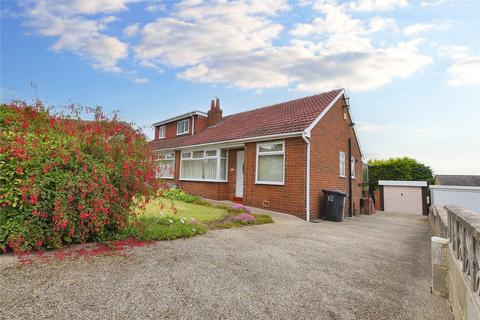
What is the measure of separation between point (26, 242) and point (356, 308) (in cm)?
455

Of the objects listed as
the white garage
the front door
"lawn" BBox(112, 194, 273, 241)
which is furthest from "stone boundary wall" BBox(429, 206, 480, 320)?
the white garage

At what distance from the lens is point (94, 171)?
12.6 feet

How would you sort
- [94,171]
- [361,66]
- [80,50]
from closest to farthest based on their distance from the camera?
[94,171] < [80,50] < [361,66]

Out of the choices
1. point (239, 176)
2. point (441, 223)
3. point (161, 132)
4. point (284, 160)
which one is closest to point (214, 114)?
point (161, 132)

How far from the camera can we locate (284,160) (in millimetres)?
9648

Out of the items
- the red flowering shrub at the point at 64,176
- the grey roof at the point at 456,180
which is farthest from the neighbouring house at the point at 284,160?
the grey roof at the point at 456,180

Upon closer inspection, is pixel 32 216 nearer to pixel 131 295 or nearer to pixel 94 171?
pixel 94 171

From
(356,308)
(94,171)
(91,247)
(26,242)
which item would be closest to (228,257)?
(356,308)

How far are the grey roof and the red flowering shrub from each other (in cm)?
2253

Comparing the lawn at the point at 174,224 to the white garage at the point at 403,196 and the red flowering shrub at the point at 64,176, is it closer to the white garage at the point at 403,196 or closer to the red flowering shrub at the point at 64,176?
the red flowering shrub at the point at 64,176

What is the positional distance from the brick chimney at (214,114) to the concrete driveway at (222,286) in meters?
13.8

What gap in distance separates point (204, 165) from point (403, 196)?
15430mm

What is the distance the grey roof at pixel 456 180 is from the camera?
18.2 meters

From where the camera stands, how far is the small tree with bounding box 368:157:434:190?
19.8 m
